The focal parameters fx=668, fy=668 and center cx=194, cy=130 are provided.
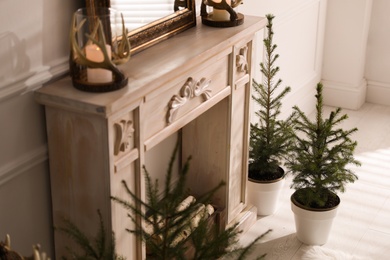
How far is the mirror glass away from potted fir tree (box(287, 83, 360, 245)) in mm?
692

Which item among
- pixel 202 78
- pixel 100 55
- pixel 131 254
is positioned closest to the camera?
pixel 100 55

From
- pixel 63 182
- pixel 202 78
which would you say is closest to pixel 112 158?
pixel 63 182

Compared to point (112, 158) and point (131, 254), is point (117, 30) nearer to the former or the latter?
point (112, 158)

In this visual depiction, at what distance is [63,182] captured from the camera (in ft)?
7.57

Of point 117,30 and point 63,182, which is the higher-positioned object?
point 117,30

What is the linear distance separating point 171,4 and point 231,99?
20.5 inches

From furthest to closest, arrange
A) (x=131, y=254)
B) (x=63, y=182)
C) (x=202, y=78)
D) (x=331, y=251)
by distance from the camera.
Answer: (x=331, y=251) < (x=202, y=78) < (x=131, y=254) < (x=63, y=182)

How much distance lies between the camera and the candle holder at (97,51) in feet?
6.94

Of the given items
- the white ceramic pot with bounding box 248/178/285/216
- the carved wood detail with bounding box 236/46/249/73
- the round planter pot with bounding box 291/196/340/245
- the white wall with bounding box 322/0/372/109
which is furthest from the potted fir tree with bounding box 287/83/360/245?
the white wall with bounding box 322/0/372/109

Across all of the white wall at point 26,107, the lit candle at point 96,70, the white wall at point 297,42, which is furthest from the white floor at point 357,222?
the lit candle at point 96,70

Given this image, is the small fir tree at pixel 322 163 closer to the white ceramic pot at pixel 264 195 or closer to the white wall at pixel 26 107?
the white ceramic pot at pixel 264 195

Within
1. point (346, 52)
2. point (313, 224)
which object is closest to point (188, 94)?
point (313, 224)

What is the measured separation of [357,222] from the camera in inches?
136

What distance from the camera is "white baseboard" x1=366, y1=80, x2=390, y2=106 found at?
4994 millimetres
